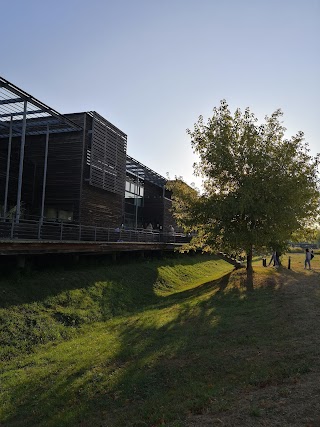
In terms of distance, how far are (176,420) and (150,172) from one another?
34.8 meters

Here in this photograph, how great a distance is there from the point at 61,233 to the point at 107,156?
11.1 metres

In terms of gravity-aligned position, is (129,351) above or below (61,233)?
below

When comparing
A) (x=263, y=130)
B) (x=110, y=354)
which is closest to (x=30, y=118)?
(x=263, y=130)

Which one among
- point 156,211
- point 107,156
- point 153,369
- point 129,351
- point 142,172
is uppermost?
point 142,172

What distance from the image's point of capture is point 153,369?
881 centimetres

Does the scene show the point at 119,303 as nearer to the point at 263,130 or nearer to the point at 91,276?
the point at 91,276

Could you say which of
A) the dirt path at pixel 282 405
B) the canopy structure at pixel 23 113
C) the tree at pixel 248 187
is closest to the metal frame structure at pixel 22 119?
the canopy structure at pixel 23 113

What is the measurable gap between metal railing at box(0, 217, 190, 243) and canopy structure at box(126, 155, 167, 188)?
8.84 m

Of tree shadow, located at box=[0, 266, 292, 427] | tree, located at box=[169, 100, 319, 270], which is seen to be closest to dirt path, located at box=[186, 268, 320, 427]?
tree shadow, located at box=[0, 266, 292, 427]

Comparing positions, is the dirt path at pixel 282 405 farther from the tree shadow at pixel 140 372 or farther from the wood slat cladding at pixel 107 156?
the wood slat cladding at pixel 107 156

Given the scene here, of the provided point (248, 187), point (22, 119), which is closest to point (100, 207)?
point (22, 119)

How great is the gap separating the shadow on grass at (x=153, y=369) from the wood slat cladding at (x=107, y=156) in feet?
46.8

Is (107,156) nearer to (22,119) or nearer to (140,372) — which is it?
(22,119)

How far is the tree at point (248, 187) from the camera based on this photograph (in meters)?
17.9
